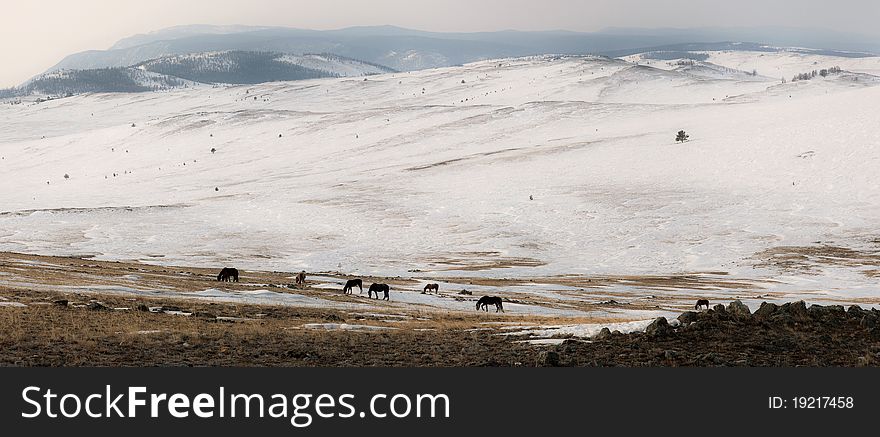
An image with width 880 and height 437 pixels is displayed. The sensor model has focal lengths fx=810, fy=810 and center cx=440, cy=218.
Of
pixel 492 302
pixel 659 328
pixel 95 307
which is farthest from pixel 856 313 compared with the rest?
pixel 95 307

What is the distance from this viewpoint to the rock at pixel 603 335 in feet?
66.5

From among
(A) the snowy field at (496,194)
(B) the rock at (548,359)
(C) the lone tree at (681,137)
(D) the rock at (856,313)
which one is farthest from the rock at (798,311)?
(C) the lone tree at (681,137)

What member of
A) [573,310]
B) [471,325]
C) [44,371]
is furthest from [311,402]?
[573,310]

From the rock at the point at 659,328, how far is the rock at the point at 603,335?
0.96 m

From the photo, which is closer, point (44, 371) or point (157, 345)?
point (44, 371)

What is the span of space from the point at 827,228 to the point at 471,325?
65225mm

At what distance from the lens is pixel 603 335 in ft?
67.2

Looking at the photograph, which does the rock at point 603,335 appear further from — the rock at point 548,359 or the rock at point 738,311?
the rock at point 738,311

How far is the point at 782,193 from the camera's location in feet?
316

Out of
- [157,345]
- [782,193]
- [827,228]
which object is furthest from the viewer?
[782,193]

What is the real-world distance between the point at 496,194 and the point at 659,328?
84079 millimetres

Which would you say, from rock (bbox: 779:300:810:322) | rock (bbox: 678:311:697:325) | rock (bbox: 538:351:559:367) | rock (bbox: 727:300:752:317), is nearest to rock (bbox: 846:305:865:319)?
rock (bbox: 779:300:810:322)

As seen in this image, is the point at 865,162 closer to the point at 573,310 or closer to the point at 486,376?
the point at 573,310

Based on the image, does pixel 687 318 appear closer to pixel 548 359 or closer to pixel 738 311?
pixel 738 311
